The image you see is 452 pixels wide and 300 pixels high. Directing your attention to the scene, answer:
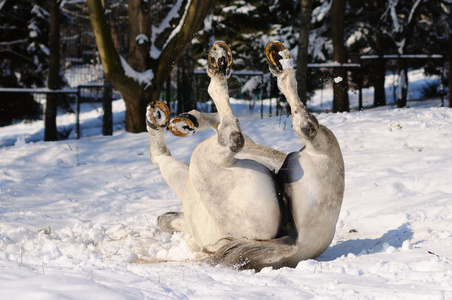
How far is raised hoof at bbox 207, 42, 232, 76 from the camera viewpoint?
10.1 feet

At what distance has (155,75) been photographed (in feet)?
32.7

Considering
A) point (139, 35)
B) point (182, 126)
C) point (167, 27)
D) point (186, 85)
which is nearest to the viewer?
point (182, 126)

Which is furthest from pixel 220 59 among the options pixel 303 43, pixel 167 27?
pixel 303 43

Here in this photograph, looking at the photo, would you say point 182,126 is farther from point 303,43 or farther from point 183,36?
point 303,43

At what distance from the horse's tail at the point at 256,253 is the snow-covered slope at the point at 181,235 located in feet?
0.25

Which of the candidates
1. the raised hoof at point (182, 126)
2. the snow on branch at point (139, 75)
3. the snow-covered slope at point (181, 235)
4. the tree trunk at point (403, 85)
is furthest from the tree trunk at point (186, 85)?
the raised hoof at point (182, 126)

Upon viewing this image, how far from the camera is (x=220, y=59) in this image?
10.2 feet

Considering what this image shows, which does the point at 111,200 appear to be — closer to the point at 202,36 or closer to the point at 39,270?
the point at 39,270

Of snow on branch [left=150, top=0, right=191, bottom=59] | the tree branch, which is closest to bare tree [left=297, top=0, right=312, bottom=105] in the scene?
the tree branch

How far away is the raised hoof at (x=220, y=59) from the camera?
10.1 ft

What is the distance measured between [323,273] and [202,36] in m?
16.9

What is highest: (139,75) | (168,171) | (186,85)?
(139,75)

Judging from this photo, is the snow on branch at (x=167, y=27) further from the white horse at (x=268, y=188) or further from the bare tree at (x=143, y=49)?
the white horse at (x=268, y=188)

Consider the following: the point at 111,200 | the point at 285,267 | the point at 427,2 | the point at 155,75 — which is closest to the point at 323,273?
the point at 285,267
